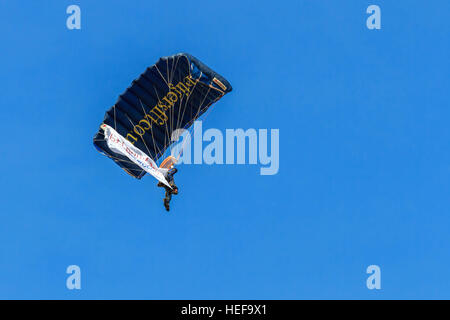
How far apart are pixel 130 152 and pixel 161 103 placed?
4.01 metres

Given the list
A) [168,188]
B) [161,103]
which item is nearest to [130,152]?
[168,188]

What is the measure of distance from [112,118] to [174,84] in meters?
3.77

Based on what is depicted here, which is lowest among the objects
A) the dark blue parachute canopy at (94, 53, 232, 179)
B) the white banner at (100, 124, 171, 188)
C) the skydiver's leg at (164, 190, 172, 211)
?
the skydiver's leg at (164, 190, 172, 211)

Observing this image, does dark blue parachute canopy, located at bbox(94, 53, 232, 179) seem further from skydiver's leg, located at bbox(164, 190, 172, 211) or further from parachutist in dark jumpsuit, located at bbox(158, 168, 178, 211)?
skydiver's leg, located at bbox(164, 190, 172, 211)

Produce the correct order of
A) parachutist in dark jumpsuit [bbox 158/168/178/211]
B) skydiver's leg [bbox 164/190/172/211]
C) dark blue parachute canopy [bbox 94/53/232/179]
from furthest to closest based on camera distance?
1. dark blue parachute canopy [bbox 94/53/232/179]
2. parachutist in dark jumpsuit [bbox 158/168/178/211]
3. skydiver's leg [bbox 164/190/172/211]

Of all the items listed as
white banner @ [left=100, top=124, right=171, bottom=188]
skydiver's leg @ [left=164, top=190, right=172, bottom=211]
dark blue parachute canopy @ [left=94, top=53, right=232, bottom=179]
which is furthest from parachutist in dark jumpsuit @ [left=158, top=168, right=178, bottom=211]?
dark blue parachute canopy @ [left=94, top=53, right=232, bottom=179]

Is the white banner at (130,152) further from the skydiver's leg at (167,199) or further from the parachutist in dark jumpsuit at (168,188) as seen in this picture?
the skydiver's leg at (167,199)

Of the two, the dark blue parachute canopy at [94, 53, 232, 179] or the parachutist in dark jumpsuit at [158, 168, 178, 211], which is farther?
the dark blue parachute canopy at [94, 53, 232, 179]

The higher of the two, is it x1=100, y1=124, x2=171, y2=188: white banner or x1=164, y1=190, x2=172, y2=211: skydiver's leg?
x1=100, y1=124, x2=171, y2=188: white banner

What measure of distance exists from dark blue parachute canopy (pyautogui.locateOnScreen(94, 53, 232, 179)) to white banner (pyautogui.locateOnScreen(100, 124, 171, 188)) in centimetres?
116

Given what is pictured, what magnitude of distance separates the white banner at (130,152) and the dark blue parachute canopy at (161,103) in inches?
45.8

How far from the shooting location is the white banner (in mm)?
32656
